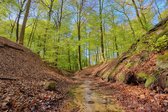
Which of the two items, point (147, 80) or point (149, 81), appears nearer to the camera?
point (149, 81)

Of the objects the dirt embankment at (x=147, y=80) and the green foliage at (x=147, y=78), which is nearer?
the dirt embankment at (x=147, y=80)

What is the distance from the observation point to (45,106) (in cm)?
648

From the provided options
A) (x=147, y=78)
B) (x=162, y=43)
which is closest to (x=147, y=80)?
(x=147, y=78)

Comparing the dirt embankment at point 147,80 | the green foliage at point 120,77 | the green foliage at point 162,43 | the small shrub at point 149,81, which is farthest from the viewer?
the green foliage at point 120,77

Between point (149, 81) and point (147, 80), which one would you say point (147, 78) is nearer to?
point (147, 80)

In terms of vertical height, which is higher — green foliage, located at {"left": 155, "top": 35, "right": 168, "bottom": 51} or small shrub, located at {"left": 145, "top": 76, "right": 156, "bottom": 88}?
green foliage, located at {"left": 155, "top": 35, "right": 168, "bottom": 51}

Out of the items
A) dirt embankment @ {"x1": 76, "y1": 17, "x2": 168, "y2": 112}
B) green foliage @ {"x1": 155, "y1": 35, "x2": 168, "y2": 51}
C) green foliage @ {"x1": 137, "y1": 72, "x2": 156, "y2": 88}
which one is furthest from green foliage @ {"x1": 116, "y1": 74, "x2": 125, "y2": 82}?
green foliage @ {"x1": 155, "y1": 35, "x2": 168, "y2": 51}

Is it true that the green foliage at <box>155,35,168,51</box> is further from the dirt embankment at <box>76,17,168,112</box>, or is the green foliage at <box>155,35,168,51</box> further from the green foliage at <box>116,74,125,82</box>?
the green foliage at <box>116,74,125,82</box>

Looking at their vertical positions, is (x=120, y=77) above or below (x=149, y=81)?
above

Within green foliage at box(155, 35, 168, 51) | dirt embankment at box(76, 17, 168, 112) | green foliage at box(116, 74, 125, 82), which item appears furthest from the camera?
green foliage at box(116, 74, 125, 82)

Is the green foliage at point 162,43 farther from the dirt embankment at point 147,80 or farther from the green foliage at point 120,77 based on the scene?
the green foliage at point 120,77

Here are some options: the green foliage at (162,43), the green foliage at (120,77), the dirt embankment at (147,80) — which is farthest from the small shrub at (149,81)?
the green foliage at (120,77)

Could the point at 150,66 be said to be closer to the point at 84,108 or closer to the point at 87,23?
the point at 84,108

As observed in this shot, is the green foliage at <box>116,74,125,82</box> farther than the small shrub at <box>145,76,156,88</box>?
Yes
